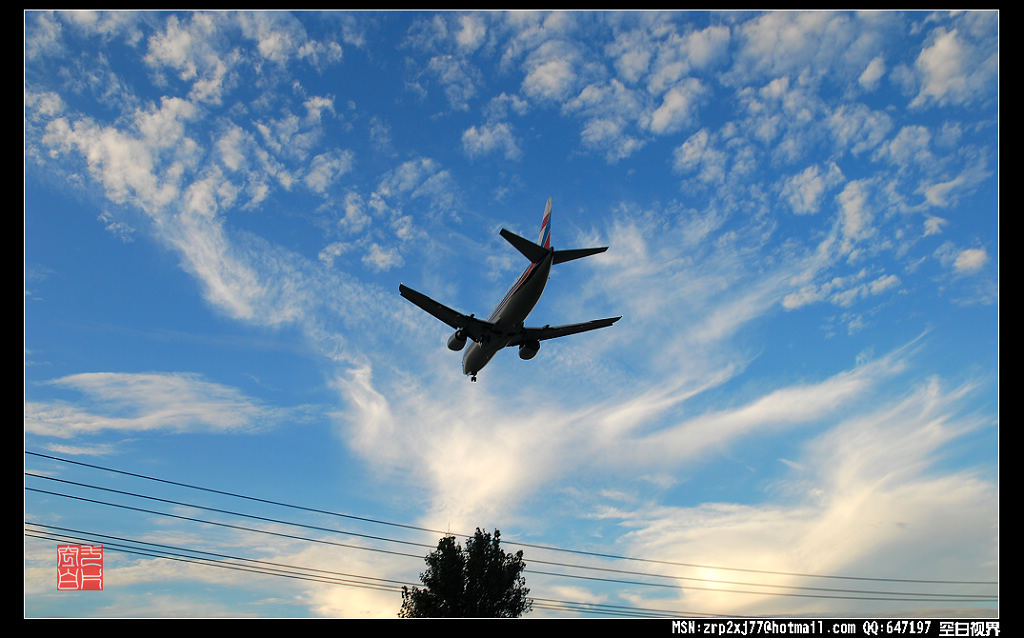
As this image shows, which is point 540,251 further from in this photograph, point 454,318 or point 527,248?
point 454,318

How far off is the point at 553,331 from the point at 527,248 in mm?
9472

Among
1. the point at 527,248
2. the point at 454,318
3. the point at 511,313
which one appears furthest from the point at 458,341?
the point at 527,248

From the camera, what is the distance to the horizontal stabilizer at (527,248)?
34812 mm

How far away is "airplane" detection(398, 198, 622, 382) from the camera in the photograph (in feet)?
118

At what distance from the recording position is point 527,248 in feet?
118

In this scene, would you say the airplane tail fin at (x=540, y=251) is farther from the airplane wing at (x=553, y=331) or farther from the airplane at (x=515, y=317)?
the airplane wing at (x=553, y=331)

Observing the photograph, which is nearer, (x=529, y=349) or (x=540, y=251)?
(x=540, y=251)

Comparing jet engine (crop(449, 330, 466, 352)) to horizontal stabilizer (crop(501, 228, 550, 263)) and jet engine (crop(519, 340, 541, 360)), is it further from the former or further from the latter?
horizontal stabilizer (crop(501, 228, 550, 263))

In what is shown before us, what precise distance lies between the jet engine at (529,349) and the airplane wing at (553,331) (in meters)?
0.28

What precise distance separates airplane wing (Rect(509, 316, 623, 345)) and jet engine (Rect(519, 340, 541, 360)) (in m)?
0.28

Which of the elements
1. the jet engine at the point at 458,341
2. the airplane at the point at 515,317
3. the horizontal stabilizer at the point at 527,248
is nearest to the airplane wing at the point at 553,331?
the airplane at the point at 515,317
